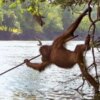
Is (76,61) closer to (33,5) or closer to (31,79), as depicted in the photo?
(33,5)

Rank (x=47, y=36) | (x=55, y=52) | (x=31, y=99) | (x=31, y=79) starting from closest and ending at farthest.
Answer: (x=55, y=52) < (x=31, y=99) < (x=31, y=79) < (x=47, y=36)

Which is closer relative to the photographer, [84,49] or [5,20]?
[84,49]

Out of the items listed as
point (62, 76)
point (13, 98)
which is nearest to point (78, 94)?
point (13, 98)

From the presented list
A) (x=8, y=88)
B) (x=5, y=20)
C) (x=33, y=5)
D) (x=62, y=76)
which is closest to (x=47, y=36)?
(x=5, y=20)

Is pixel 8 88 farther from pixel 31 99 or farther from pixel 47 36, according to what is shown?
pixel 47 36

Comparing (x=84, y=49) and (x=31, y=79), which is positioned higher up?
(x=84, y=49)

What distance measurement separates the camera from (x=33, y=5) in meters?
12.0

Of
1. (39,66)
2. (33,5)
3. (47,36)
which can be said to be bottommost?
(47,36)

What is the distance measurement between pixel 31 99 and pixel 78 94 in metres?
2.07

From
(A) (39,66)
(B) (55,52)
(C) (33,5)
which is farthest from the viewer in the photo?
(C) (33,5)

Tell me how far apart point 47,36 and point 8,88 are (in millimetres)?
94257

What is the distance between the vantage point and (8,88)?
2216 centimetres

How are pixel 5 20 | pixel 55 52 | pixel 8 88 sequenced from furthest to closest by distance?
pixel 5 20, pixel 8 88, pixel 55 52

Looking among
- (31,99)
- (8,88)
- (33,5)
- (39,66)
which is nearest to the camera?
(39,66)
